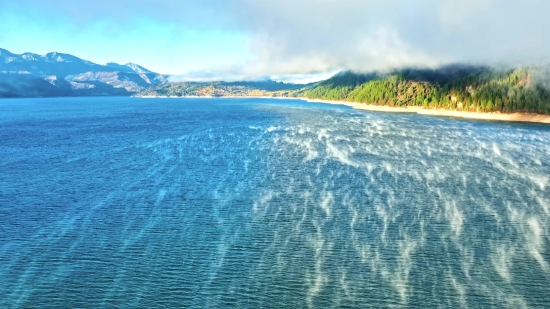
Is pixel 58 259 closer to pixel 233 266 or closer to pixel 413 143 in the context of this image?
pixel 233 266

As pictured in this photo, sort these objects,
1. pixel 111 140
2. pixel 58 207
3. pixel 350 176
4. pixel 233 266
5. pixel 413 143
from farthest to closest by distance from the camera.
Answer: pixel 111 140, pixel 413 143, pixel 350 176, pixel 58 207, pixel 233 266

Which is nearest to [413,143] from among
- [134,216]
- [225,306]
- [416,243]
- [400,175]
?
[400,175]

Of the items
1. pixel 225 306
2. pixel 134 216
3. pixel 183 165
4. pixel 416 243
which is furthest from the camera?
pixel 183 165

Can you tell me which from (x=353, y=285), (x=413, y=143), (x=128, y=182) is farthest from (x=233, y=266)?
(x=413, y=143)

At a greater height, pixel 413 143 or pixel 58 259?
pixel 413 143

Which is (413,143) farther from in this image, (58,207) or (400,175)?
(58,207)

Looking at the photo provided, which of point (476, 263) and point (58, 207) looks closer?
point (476, 263)
